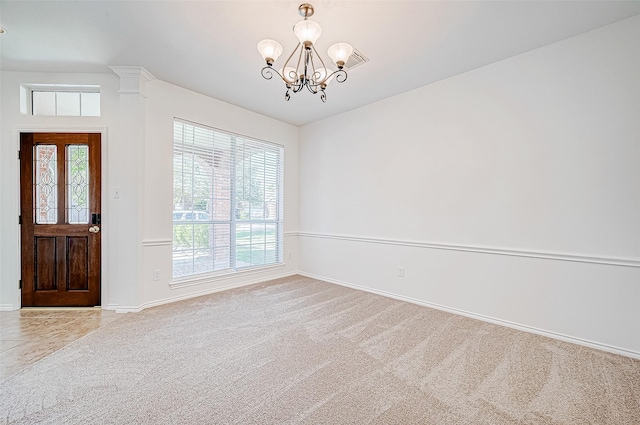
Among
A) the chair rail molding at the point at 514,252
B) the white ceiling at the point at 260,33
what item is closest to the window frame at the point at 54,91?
the white ceiling at the point at 260,33

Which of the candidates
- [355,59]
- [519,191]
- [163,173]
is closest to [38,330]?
[163,173]

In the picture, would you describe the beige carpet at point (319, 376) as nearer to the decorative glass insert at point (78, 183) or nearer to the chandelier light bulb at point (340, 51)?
the decorative glass insert at point (78, 183)

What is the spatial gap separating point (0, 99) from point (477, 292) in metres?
6.02

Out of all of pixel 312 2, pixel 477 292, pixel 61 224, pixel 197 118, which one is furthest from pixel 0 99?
pixel 477 292

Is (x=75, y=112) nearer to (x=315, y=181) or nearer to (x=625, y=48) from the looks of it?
(x=315, y=181)

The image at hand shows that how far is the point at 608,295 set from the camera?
7.75ft

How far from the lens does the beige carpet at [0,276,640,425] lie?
1608mm

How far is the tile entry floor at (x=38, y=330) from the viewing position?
220cm

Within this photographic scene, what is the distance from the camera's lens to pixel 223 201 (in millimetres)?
4133

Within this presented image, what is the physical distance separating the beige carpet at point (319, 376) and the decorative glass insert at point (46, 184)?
170 cm

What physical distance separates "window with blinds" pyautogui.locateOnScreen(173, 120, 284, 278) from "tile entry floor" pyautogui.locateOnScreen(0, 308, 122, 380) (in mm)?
986

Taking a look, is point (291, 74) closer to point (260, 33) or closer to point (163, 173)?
point (260, 33)

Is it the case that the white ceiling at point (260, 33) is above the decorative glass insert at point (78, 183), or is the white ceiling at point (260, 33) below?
above

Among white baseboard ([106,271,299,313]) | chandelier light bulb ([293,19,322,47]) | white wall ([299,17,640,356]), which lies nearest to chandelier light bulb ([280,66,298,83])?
chandelier light bulb ([293,19,322,47])
